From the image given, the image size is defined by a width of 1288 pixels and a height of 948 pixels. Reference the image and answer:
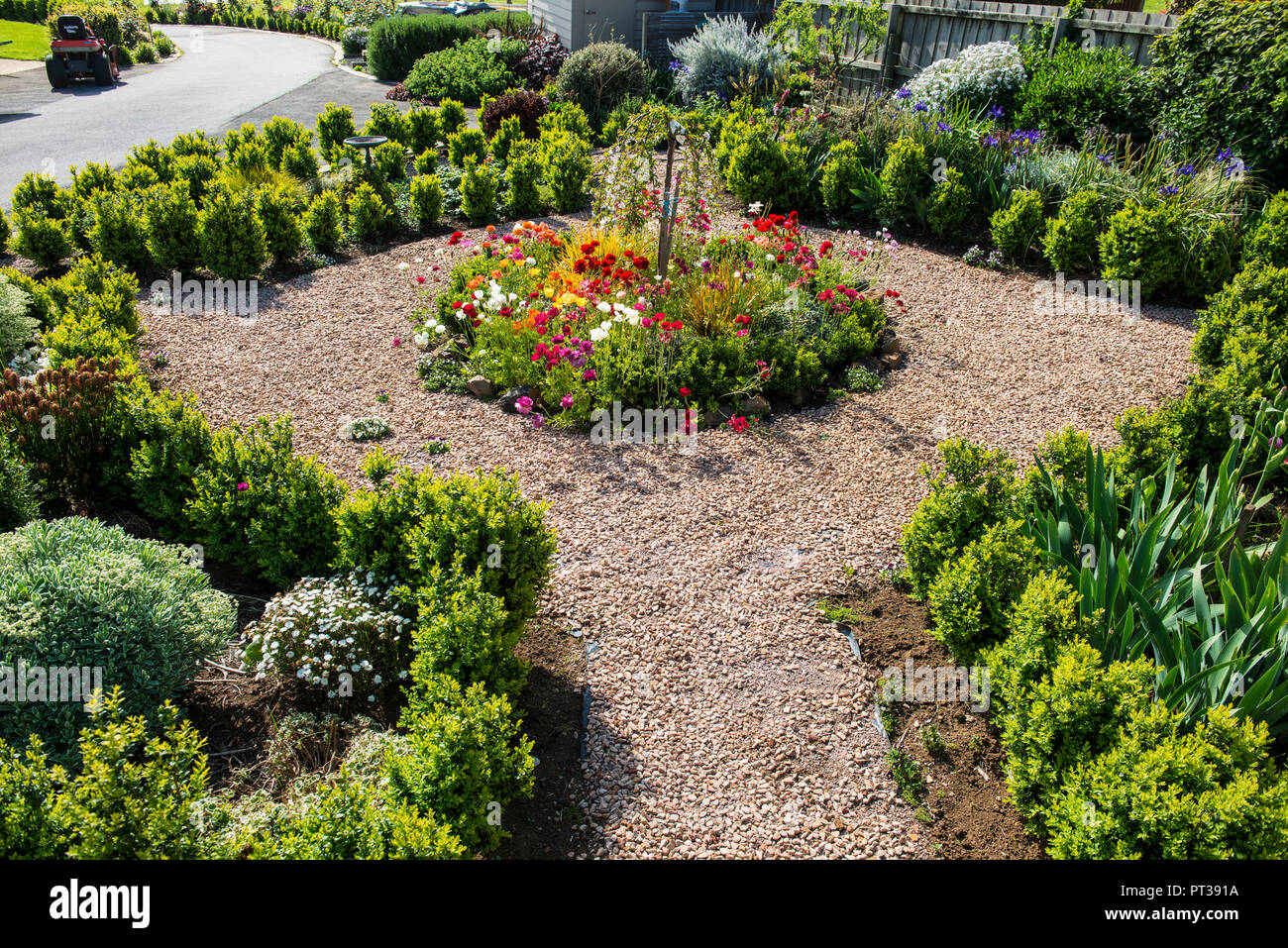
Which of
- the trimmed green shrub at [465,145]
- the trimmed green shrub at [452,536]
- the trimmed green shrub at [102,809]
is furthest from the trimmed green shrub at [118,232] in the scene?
the trimmed green shrub at [102,809]

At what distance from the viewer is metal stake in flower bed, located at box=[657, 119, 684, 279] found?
6.67 meters

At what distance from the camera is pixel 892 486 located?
5.52 meters

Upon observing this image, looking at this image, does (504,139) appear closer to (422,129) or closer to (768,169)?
(422,129)

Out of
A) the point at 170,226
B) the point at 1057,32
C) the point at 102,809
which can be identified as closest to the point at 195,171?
the point at 170,226

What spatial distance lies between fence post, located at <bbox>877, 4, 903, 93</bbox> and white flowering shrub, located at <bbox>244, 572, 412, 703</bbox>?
549 inches

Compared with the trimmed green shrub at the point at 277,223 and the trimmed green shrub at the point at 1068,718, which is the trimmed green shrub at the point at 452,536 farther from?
the trimmed green shrub at the point at 277,223

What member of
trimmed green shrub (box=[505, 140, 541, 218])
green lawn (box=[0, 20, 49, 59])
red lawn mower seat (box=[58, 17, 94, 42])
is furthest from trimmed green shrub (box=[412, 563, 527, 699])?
green lawn (box=[0, 20, 49, 59])

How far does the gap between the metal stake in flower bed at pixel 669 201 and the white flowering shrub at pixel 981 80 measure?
6085 millimetres

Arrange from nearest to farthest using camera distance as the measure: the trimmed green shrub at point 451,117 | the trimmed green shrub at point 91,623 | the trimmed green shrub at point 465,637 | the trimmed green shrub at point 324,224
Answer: the trimmed green shrub at point 91,623, the trimmed green shrub at point 465,637, the trimmed green shrub at point 324,224, the trimmed green shrub at point 451,117

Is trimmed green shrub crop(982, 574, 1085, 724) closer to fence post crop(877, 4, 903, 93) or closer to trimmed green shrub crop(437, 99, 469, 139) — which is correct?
trimmed green shrub crop(437, 99, 469, 139)

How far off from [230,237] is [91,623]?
236 inches

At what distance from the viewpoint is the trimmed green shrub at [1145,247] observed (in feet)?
25.1

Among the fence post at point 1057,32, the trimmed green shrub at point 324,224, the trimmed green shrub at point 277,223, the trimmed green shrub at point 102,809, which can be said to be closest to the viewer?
the trimmed green shrub at point 102,809

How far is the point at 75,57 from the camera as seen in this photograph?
738 inches
